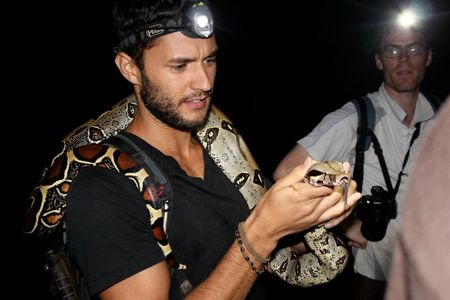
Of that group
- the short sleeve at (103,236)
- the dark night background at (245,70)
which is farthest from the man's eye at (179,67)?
the dark night background at (245,70)

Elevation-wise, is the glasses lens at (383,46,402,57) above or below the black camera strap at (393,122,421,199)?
above

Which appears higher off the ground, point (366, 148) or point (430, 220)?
point (430, 220)

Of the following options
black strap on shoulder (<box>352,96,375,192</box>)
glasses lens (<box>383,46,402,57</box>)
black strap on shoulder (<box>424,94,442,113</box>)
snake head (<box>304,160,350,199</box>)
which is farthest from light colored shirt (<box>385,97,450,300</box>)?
black strap on shoulder (<box>424,94,442,113</box>)

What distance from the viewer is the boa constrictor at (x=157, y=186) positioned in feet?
6.33

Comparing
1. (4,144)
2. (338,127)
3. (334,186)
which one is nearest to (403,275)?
(334,186)

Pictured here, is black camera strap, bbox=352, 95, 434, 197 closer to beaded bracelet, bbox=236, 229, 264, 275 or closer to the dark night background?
beaded bracelet, bbox=236, 229, 264, 275

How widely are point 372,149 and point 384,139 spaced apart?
17 centimetres

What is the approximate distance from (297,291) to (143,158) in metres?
4.10

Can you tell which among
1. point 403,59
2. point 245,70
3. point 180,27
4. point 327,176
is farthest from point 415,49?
point 245,70

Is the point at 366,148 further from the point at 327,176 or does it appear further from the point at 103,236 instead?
the point at 103,236

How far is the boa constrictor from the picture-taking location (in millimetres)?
1931

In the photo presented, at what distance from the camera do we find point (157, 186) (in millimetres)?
1931

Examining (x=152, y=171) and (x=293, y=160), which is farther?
(x=293, y=160)

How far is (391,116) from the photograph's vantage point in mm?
3723
